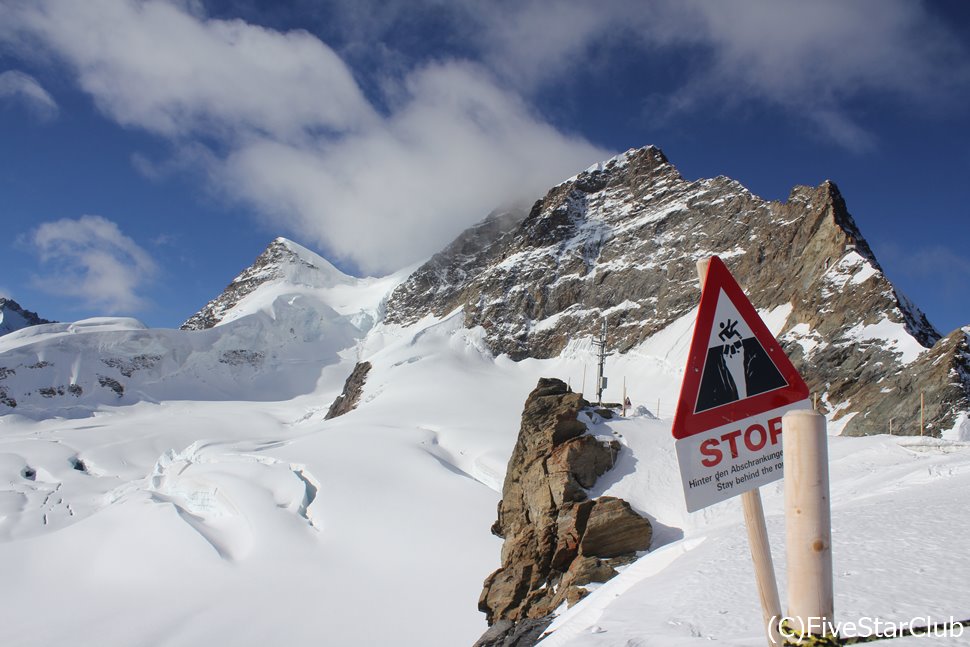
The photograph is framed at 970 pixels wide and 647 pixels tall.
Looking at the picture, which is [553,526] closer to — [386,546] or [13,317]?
[386,546]

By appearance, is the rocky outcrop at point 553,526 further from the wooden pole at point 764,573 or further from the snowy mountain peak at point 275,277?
the snowy mountain peak at point 275,277

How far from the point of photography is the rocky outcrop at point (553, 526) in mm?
13430

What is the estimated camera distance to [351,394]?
2355 inches

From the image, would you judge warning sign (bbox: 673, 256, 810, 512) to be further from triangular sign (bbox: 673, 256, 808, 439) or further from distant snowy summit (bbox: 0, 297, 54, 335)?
distant snowy summit (bbox: 0, 297, 54, 335)

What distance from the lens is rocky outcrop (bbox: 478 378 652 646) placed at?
529 inches

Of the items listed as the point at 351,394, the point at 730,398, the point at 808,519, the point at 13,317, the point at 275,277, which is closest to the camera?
the point at 808,519

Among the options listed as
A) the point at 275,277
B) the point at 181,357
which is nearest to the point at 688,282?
the point at 181,357

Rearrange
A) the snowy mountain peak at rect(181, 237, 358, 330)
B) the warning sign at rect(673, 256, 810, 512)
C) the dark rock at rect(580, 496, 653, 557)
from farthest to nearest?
1. the snowy mountain peak at rect(181, 237, 358, 330)
2. the dark rock at rect(580, 496, 653, 557)
3. the warning sign at rect(673, 256, 810, 512)

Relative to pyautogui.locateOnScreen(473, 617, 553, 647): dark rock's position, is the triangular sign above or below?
above

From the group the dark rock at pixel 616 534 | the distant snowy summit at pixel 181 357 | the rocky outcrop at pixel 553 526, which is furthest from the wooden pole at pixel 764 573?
the distant snowy summit at pixel 181 357

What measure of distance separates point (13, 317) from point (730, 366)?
146267 millimetres

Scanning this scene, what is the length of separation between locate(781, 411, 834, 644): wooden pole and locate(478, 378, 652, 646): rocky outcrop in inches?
384

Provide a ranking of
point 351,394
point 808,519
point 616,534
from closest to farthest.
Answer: point 808,519 < point 616,534 < point 351,394

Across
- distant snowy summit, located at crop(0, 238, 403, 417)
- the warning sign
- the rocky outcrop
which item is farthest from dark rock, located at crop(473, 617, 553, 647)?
distant snowy summit, located at crop(0, 238, 403, 417)
